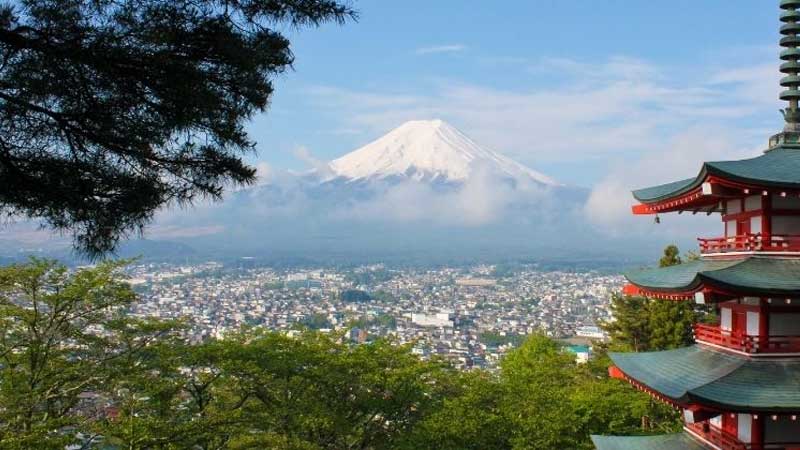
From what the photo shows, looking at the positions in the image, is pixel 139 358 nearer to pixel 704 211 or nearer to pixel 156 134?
pixel 156 134

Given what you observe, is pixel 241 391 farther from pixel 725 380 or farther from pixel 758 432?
pixel 758 432

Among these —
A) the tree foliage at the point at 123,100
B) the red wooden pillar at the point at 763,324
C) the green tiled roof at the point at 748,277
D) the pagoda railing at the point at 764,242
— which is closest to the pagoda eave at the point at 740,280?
the green tiled roof at the point at 748,277

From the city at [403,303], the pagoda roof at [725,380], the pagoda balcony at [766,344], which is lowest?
the city at [403,303]

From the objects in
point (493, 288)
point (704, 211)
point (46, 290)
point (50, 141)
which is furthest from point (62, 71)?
point (493, 288)

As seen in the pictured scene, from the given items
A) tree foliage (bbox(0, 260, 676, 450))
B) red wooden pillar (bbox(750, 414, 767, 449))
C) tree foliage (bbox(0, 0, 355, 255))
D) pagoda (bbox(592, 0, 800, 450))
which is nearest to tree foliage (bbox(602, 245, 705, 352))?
tree foliage (bbox(0, 260, 676, 450))

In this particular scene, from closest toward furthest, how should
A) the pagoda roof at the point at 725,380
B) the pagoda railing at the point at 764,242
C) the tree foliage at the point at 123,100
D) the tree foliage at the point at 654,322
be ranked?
the tree foliage at the point at 123,100 < the pagoda roof at the point at 725,380 < the pagoda railing at the point at 764,242 < the tree foliage at the point at 654,322

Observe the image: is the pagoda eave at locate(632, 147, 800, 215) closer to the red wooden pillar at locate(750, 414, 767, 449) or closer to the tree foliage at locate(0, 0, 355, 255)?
the red wooden pillar at locate(750, 414, 767, 449)

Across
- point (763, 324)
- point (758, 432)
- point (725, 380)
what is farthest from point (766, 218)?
point (758, 432)

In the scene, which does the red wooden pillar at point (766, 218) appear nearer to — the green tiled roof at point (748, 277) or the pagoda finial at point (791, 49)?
the green tiled roof at point (748, 277)
